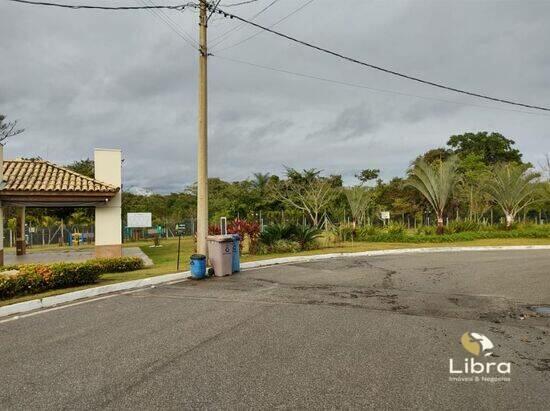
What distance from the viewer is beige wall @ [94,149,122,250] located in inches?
688

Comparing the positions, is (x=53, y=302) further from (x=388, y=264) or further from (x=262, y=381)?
(x=388, y=264)

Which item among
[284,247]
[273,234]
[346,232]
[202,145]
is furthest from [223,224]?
[346,232]

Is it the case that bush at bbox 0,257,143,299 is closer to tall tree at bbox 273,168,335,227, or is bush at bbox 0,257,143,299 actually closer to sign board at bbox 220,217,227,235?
sign board at bbox 220,217,227,235

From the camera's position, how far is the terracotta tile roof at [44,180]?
16703mm

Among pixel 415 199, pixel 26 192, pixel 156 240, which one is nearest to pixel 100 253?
pixel 26 192

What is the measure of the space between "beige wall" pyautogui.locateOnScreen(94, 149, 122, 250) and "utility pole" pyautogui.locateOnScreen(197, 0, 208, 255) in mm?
5154

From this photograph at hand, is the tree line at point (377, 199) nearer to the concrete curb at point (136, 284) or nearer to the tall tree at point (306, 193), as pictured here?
the tall tree at point (306, 193)

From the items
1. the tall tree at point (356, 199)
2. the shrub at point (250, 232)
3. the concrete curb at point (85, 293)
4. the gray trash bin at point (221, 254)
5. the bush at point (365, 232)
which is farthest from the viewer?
the tall tree at point (356, 199)

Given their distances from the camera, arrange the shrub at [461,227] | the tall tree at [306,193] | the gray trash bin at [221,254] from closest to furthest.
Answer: the gray trash bin at [221,254] < the shrub at [461,227] < the tall tree at [306,193]

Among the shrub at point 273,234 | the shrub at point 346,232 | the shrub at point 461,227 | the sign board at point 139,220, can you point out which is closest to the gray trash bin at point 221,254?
the shrub at point 273,234

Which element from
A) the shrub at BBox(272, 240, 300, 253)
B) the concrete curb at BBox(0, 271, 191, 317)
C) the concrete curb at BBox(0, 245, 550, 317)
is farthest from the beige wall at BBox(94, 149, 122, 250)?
the shrub at BBox(272, 240, 300, 253)

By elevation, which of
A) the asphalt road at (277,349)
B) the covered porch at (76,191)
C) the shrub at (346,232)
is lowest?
the asphalt road at (277,349)

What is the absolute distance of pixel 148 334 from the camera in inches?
252

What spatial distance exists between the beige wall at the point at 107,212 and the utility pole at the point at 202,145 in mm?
5154
